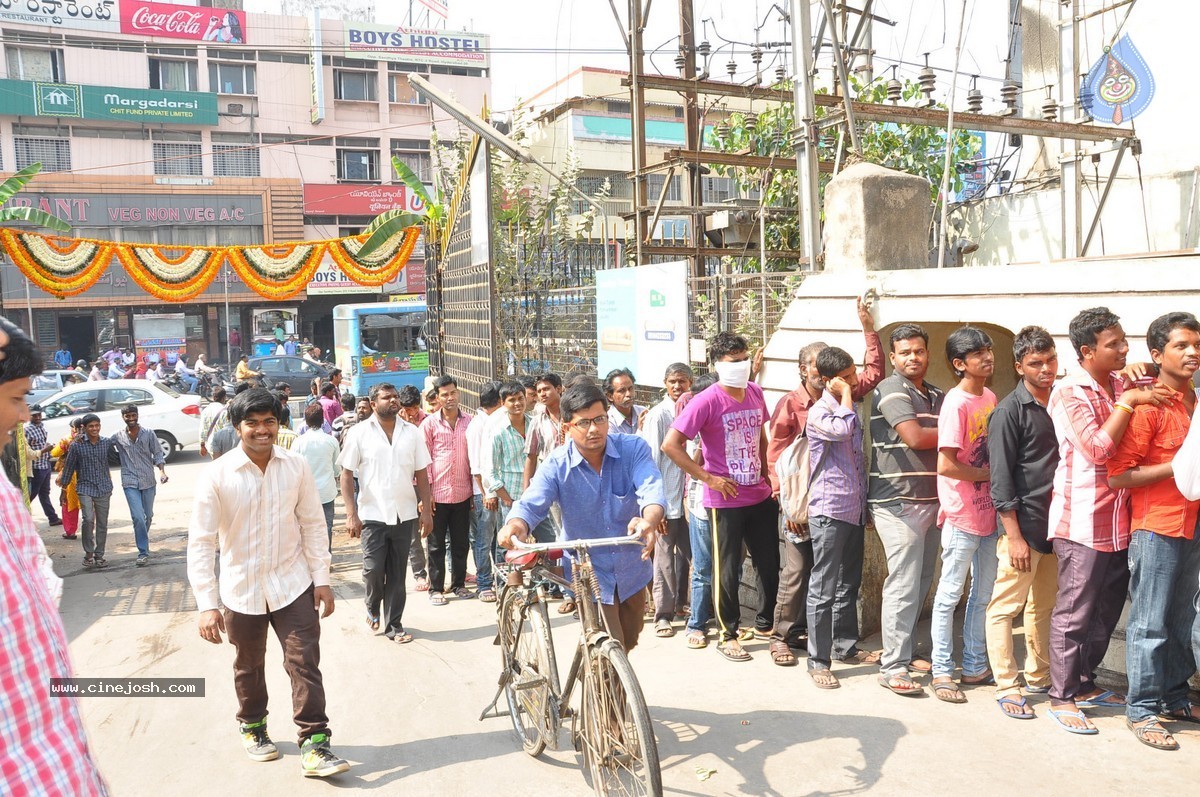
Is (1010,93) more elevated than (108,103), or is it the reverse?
(108,103)

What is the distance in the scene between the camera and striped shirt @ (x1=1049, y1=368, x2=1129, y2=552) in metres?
4.10

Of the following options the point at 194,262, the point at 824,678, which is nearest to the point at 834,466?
the point at 824,678

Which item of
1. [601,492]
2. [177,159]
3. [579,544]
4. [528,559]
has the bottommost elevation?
[528,559]

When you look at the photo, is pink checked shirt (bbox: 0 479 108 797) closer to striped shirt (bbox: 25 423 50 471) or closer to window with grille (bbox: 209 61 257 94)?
striped shirt (bbox: 25 423 50 471)

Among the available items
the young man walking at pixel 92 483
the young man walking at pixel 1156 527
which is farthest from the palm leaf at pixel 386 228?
the young man walking at pixel 1156 527

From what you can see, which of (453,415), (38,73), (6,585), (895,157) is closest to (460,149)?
(895,157)

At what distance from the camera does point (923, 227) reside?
21.3 feet

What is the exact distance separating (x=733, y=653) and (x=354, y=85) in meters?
42.8

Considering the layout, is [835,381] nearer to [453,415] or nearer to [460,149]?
[453,415]

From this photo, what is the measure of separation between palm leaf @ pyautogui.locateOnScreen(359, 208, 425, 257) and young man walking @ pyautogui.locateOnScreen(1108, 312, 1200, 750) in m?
12.2

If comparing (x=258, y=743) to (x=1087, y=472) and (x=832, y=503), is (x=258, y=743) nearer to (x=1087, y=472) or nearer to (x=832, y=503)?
(x=832, y=503)

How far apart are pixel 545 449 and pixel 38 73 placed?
41155 mm

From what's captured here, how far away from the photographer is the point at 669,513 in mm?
6160

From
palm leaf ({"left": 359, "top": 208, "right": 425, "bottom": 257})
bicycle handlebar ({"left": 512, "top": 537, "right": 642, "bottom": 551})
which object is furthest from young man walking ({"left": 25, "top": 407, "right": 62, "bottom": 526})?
bicycle handlebar ({"left": 512, "top": 537, "right": 642, "bottom": 551})
